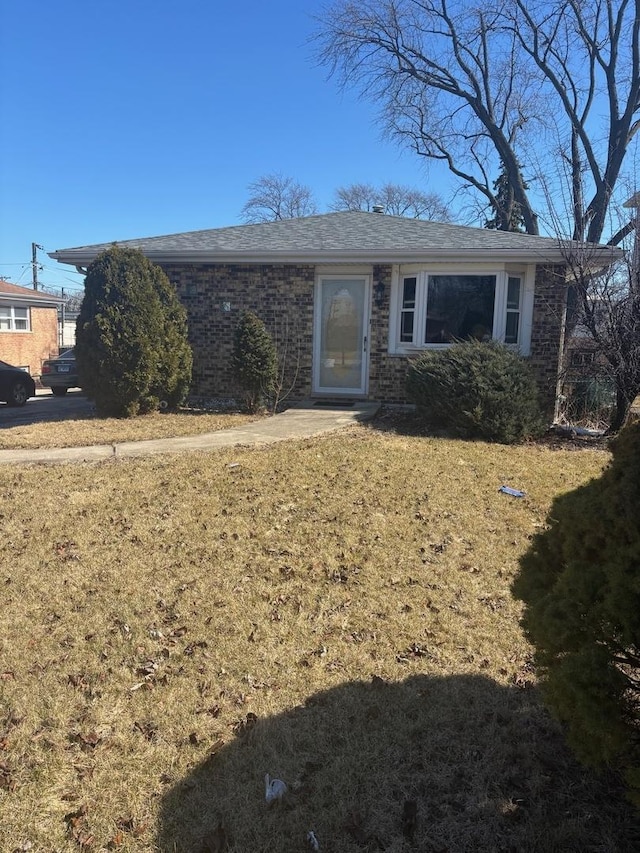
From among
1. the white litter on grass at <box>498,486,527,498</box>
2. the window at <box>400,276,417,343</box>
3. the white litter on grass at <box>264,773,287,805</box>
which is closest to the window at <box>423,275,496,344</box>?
the window at <box>400,276,417,343</box>

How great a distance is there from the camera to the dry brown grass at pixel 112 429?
811cm

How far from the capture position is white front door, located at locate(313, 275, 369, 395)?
11.4m

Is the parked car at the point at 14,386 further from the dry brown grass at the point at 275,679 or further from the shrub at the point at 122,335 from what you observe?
the dry brown grass at the point at 275,679

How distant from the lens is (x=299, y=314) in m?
11.4

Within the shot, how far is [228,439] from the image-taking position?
26.6ft

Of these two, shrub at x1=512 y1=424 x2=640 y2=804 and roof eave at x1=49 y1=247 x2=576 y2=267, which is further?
roof eave at x1=49 y1=247 x2=576 y2=267

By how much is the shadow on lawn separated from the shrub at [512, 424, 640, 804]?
37 cm

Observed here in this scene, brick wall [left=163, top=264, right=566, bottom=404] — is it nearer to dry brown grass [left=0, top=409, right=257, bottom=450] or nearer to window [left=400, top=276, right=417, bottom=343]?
window [left=400, top=276, right=417, bottom=343]

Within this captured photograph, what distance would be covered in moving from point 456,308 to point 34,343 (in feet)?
69.3

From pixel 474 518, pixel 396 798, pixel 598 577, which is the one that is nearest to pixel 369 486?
pixel 474 518

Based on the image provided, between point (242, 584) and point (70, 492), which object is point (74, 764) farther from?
point (70, 492)

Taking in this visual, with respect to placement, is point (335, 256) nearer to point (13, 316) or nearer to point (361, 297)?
point (361, 297)

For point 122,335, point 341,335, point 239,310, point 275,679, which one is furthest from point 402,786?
point 239,310

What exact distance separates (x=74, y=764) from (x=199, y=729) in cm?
52
